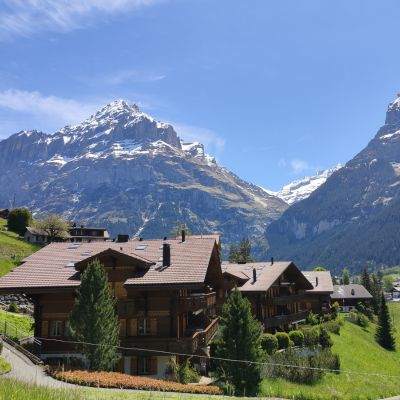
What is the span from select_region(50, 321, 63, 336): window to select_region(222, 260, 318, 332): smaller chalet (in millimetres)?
19584

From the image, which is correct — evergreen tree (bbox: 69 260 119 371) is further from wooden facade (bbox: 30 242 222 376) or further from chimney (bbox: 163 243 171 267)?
chimney (bbox: 163 243 171 267)

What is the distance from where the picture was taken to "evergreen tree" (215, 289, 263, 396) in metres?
32.1

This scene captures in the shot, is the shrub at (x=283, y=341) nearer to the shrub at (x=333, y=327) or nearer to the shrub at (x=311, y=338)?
the shrub at (x=311, y=338)

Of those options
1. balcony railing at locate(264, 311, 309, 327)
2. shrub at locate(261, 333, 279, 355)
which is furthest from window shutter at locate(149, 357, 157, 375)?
balcony railing at locate(264, 311, 309, 327)

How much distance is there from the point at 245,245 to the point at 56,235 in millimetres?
55668

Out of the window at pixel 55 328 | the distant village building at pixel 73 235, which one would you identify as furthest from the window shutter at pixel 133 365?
the distant village building at pixel 73 235

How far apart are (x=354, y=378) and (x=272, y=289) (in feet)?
63.5

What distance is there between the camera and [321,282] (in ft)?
302

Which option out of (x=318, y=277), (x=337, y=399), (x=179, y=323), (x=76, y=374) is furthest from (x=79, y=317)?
(x=318, y=277)

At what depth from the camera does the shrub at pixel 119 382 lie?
28297 mm

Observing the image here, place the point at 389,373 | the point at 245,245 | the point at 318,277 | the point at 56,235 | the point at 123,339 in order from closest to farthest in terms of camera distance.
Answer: the point at 123,339
the point at 389,373
the point at 318,277
the point at 56,235
the point at 245,245

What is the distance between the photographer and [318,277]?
95.0 metres

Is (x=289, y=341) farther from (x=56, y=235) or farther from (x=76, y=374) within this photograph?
(x=56, y=235)

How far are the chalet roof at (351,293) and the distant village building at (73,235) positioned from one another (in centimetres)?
6637
